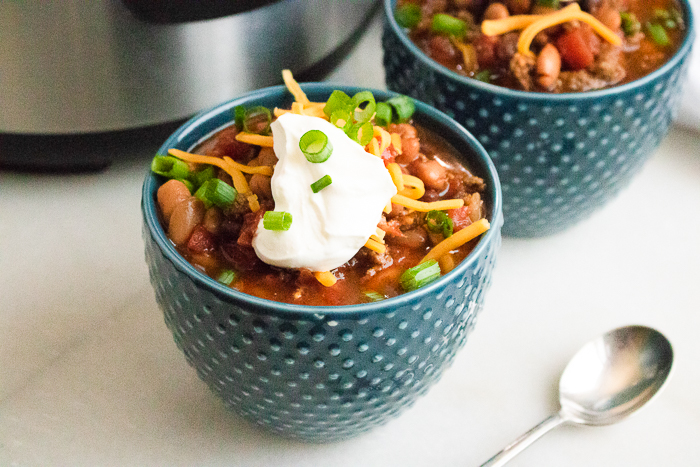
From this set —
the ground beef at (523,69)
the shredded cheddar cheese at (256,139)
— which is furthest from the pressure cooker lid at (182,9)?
the ground beef at (523,69)

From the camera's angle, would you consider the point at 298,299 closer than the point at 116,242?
Yes

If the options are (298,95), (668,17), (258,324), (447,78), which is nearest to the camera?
(258,324)

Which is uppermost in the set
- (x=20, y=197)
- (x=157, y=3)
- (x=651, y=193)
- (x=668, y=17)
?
(x=668, y=17)

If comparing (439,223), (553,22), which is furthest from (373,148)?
(553,22)

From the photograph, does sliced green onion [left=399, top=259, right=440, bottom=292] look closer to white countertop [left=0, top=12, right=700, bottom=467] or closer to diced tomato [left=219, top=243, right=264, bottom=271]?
diced tomato [left=219, top=243, right=264, bottom=271]

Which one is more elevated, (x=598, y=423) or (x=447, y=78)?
(x=447, y=78)

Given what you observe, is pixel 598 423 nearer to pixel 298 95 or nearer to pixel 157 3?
pixel 298 95

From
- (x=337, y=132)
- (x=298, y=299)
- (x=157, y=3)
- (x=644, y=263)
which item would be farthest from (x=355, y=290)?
(x=644, y=263)

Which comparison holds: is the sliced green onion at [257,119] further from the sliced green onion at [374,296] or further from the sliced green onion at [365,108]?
the sliced green onion at [374,296]
